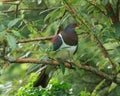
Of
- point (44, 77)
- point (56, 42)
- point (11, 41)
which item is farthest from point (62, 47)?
point (11, 41)

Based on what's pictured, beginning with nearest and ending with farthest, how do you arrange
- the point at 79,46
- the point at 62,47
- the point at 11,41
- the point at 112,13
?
1. the point at 11,41
2. the point at 112,13
3. the point at 62,47
4. the point at 79,46

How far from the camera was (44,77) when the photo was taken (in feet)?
8.28

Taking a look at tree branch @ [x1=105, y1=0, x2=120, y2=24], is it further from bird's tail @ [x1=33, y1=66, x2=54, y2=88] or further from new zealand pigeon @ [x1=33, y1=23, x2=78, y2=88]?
bird's tail @ [x1=33, y1=66, x2=54, y2=88]

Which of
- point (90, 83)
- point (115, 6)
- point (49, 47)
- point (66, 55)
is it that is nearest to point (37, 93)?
point (49, 47)

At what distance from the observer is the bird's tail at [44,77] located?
246 centimetres

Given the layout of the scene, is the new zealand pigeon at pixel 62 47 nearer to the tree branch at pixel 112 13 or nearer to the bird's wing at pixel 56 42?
the bird's wing at pixel 56 42

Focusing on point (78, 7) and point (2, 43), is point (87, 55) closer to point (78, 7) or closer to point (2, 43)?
point (78, 7)

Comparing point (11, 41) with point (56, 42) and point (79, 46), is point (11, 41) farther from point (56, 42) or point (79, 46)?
point (79, 46)

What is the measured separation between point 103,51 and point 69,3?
33 centimetres

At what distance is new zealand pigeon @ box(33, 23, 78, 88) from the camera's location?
2.46m

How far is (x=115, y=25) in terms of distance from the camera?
7.85ft

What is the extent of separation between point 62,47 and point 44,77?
0.67ft

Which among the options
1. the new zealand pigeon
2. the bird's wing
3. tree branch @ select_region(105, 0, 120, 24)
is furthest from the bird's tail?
tree branch @ select_region(105, 0, 120, 24)

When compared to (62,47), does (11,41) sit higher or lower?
higher
